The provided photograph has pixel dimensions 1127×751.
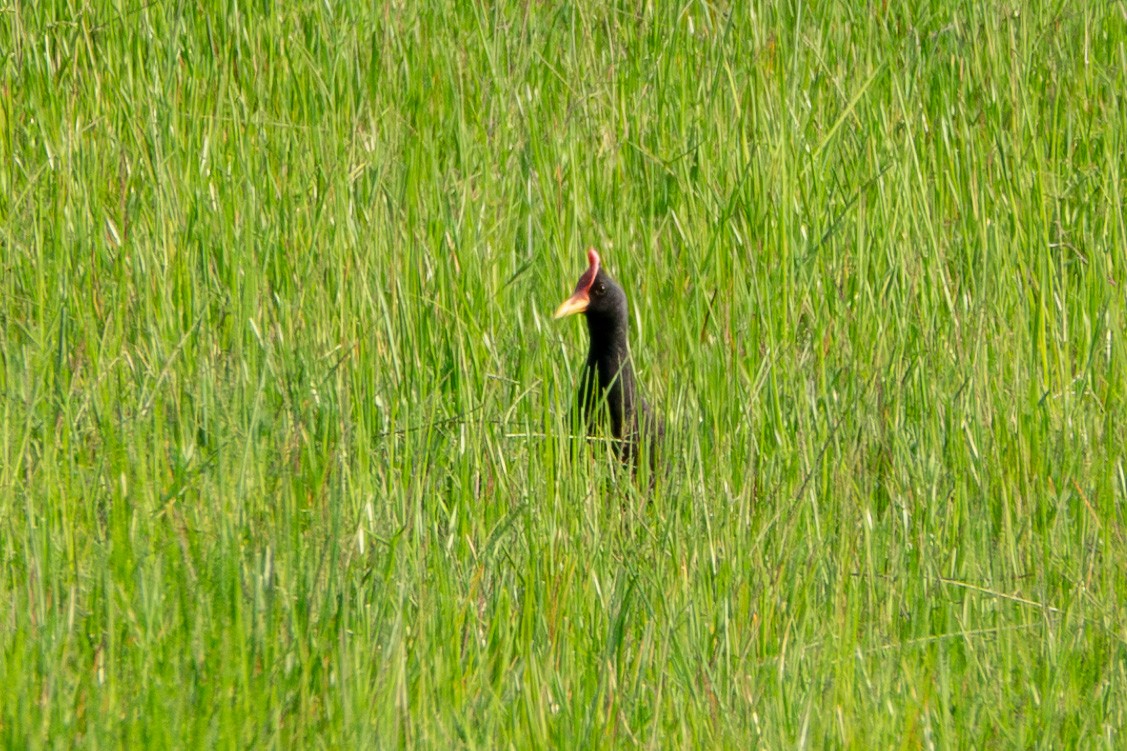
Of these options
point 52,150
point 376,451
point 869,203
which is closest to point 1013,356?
point 869,203

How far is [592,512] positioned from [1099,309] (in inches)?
70.6

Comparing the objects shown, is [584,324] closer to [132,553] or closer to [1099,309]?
[1099,309]

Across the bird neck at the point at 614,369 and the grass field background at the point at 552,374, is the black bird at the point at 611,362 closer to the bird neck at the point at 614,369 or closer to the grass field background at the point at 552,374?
the bird neck at the point at 614,369

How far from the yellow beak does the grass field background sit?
0.32 ft

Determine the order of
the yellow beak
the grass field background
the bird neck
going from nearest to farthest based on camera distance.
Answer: the grass field background, the yellow beak, the bird neck

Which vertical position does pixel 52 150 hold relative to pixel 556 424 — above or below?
above

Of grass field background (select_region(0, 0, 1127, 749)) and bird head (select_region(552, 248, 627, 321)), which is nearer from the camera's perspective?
grass field background (select_region(0, 0, 1127, 749))

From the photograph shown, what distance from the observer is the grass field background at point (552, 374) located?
2588mm

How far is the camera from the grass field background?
102 inches

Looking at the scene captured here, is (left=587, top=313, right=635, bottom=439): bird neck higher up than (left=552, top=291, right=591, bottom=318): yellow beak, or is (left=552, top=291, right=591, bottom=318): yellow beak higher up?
(left=552, top=291, right=591, bottom=318): yellow beak

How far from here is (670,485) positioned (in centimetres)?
348

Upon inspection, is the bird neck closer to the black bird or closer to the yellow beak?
the black bird

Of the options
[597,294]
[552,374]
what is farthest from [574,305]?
[552,374]

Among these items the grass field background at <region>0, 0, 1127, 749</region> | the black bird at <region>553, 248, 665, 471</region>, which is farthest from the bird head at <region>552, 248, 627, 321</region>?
the grass field background at <region>0, 0, 1127, 749</region>
